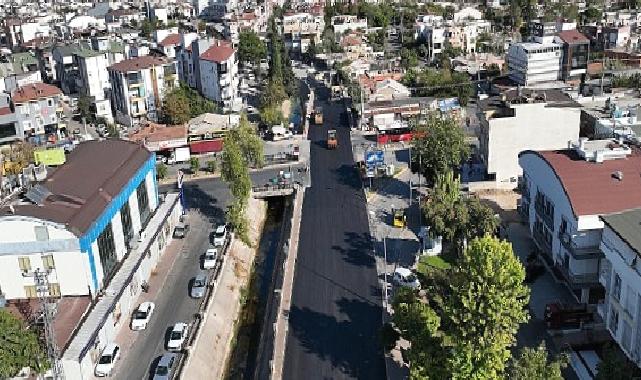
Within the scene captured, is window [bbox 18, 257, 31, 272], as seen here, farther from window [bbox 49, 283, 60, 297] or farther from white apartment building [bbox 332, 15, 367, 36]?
white apartment building [bbox 332, 15, 367, 36]

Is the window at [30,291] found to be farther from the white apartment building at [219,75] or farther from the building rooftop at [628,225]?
the white apartment building at [219,75]

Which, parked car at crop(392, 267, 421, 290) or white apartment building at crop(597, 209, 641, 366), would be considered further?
parked car at crop(392, 267, 421, 290)

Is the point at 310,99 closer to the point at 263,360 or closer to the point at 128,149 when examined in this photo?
the point at 128,149

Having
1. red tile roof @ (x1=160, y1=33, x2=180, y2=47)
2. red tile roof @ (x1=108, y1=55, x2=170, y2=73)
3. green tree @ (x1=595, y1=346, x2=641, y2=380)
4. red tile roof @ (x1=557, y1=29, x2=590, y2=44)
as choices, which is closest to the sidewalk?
green tree @ (x1=595, y1=346, x2=641, y2=380)

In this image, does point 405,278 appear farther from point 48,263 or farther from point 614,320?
point 48,263

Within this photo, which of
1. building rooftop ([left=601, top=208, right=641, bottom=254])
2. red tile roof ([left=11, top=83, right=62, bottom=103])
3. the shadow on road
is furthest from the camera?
red tile roof ([left=11, top=83, right=62, bottom=103])

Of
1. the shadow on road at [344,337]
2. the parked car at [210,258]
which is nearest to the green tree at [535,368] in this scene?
the shadow on road at [344,337]

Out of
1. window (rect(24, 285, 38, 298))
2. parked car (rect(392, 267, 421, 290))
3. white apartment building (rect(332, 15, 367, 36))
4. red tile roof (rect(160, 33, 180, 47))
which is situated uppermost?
red tile roof (rect(160, 33, 180, 47))
